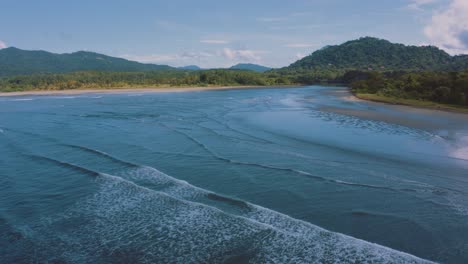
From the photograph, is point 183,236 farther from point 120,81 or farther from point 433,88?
point 120,81

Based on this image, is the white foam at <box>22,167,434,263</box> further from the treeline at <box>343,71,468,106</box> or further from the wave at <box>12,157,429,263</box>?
the treeline at <box>343,71,468,106</box>

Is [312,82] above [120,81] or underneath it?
above

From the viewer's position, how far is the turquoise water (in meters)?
8.72

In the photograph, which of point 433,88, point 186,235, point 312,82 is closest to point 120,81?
point 312,82

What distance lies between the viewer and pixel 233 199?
12078 millimetres

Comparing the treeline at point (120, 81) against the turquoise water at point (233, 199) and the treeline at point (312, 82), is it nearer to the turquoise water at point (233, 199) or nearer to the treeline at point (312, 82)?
the treeline at point (312, 82)

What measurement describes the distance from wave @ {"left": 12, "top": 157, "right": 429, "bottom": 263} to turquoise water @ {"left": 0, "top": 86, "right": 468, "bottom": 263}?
0.04 m

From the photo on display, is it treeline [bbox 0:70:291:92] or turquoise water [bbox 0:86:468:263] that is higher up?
treeline [bbox 0:70:291:92]

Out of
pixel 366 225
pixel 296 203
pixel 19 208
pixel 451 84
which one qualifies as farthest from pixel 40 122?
pixel 451 84

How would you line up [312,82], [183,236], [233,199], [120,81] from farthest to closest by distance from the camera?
1. [312,82]
2. [120,81]
3. [233,199]
4. [183,236]

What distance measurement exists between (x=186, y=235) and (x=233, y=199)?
9.47 ft

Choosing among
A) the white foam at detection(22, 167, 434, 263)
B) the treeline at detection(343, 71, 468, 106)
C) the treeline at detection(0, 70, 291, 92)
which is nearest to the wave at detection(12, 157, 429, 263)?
the white foam at detection(22, 167, 434, 263)

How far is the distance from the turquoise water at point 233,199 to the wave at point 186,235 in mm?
42

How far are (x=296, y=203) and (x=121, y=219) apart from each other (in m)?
5.69
